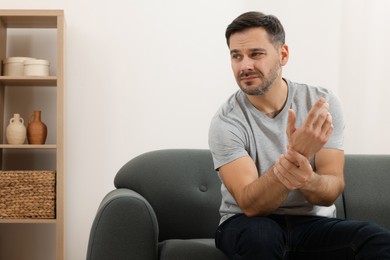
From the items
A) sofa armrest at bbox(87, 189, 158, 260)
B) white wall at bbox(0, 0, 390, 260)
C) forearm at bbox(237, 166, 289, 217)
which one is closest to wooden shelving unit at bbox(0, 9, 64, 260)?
white wall at bbox(0, 0, 390, 260)

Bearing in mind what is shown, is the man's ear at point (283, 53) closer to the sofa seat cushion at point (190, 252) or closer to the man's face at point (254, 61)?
the man's face at point (254, 61)

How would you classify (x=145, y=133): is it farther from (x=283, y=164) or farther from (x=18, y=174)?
(x=283, y=164)

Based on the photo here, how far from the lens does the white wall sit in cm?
362

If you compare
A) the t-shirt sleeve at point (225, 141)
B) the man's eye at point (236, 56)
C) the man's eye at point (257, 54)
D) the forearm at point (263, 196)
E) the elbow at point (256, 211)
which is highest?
the man's eye at point (257, 54)

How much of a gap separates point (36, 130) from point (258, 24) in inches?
65.4

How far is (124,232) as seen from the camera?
83.8 inches

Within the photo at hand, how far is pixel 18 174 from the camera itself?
3.34 m

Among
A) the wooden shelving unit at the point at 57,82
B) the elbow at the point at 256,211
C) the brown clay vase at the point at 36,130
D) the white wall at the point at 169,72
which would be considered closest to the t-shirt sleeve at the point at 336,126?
the elbow at the point at 256,211

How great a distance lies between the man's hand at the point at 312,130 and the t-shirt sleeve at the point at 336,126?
39 centimetres

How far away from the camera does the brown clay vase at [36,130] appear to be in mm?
3439

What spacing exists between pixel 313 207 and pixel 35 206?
5.66ft

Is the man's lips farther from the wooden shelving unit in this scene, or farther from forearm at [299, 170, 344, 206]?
the wooden shelving unit

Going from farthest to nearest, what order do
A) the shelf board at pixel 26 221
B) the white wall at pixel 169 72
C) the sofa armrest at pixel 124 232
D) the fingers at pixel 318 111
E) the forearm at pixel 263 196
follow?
the white wall at pixel 169 72, the shelf board at pixel 26 221, the sofa armrest at pixel 124 232, the forearm at pixel 263 196, the fingers at pixel 318 111

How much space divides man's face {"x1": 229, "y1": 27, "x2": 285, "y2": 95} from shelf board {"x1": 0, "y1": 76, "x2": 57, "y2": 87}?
1456 millimetres
